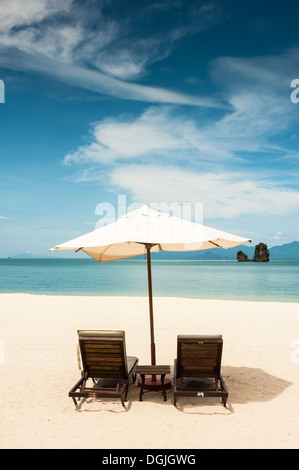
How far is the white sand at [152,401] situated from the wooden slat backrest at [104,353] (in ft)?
1.52

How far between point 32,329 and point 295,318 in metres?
8.45

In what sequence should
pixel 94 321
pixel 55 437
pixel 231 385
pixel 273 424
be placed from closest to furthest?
pixel 55 437
pixel 273 424
pixel 231 385
pixel 94 321

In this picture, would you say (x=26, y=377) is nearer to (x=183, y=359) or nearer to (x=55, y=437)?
(x=55, y=437)

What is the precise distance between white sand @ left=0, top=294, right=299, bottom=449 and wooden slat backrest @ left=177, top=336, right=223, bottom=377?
1.49 feet

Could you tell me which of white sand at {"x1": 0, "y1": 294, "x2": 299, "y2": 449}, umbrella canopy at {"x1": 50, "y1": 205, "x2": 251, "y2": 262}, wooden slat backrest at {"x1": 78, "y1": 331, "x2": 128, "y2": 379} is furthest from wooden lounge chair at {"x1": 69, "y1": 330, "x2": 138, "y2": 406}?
umbrella canopy at {"x1": 50, "y1": 205, "x2": 251, "y2": 262}

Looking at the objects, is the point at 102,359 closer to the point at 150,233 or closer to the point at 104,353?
the point at 104,353

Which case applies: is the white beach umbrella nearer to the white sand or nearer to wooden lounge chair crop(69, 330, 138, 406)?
wooden lounge chair crop(69, 330, 138, 406)

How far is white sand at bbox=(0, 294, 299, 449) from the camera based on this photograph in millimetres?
4207

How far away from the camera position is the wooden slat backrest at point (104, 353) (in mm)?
5094

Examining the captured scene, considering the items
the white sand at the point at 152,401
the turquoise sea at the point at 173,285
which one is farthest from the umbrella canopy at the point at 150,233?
the turquoise sea at the point at 173,285

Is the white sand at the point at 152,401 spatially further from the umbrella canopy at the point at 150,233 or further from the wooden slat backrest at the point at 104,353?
the umbrella canopy at the point at 150,233

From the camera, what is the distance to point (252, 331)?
34.0ft
